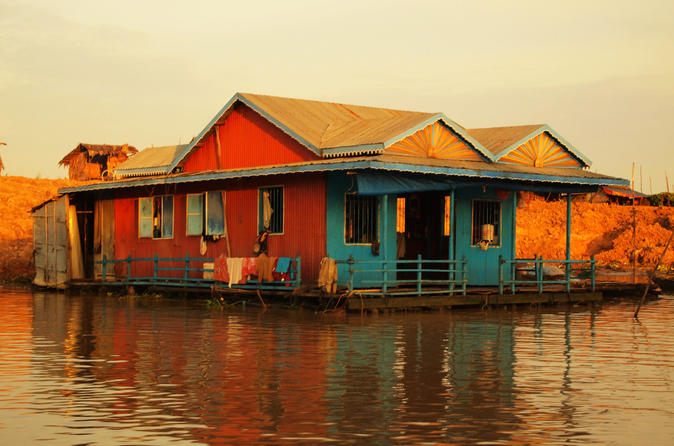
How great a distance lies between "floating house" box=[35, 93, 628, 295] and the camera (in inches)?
939

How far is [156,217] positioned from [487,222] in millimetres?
10702

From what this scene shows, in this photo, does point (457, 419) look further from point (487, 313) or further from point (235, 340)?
point (487, 313)

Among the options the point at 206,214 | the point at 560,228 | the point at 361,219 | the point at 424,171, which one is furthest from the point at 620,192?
the point at 424,171

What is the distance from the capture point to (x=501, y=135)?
27969 millimetres

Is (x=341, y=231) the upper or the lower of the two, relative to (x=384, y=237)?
upper

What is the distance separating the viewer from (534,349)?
16.4 m

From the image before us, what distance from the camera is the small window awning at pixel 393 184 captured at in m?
22.8

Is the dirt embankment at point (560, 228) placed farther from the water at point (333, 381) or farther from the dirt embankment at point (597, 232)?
the water at point (333, 381)

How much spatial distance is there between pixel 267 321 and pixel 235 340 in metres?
3.67

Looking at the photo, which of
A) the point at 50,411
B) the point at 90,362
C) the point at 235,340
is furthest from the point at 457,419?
the point at 235,340

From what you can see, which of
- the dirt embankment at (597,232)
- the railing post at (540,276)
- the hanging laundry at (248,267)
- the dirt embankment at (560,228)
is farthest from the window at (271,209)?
the dirt embankment at (597,232)

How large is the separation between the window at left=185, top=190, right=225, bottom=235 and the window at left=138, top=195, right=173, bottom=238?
1.14 meters

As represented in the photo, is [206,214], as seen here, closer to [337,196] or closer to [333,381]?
[337,196]

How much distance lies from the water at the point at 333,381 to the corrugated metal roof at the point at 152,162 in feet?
34.9
